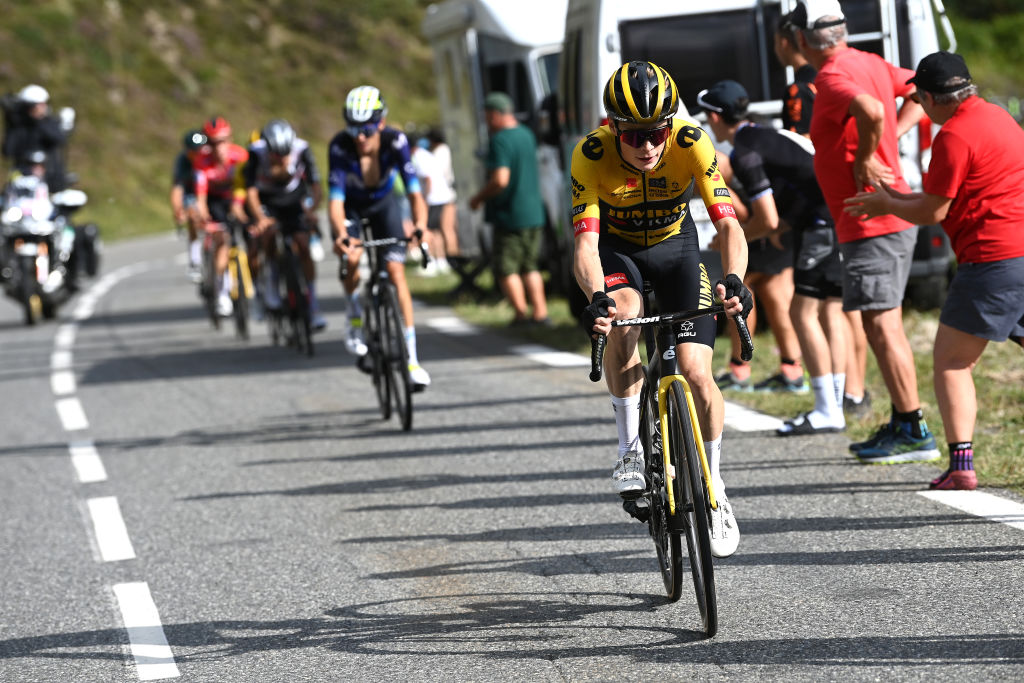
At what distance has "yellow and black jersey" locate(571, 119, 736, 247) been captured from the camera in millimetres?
5238

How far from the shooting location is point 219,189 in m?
15.4

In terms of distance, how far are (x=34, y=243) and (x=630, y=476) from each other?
1394 cm

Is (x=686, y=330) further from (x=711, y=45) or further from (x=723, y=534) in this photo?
(x=711, y=45)

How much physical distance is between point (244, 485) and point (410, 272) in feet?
42.6

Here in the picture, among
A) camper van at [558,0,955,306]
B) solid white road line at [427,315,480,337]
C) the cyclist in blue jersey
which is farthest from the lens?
solid white road line at [427,315,480,337]

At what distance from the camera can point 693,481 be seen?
472cm

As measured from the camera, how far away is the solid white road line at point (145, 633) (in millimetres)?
5176

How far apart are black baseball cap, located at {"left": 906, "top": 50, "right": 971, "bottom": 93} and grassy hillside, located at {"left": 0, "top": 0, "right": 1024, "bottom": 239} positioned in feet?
124

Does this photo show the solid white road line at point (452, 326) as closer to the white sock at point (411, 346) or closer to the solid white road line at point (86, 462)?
the white sock at point (411, 346)

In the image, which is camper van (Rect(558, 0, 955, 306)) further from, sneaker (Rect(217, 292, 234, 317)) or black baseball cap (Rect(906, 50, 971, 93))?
sneaker (Rect(217, 292, 234, 317))

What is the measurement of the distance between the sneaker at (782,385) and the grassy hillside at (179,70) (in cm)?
3574

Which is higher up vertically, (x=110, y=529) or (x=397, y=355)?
(x=397, y=355)

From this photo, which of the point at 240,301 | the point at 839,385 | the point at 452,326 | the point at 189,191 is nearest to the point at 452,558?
the point at 839,385

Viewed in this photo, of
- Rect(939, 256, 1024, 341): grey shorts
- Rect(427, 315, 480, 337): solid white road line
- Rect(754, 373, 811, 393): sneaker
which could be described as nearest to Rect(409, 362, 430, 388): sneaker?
Rect(754, 373, 811, 393): sneaker
